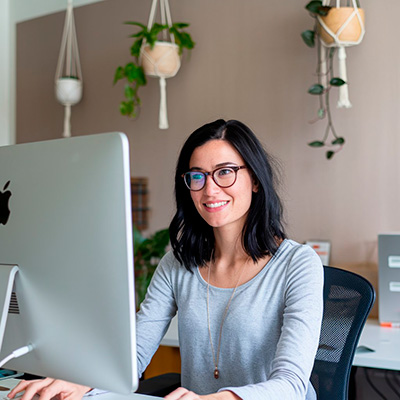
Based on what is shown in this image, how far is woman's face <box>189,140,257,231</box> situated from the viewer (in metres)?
1.49

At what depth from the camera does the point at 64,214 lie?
92 centimetres

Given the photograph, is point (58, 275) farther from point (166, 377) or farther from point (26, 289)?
point (166, 377)

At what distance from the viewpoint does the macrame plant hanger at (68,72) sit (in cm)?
358

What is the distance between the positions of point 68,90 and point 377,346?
240 cm

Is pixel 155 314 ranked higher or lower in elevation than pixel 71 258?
lower

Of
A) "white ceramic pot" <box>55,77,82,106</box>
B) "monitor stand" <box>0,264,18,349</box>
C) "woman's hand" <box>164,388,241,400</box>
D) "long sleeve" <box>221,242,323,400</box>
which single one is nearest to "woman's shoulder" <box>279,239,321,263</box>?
"long sleeve" <box>221,242,323,400</box>

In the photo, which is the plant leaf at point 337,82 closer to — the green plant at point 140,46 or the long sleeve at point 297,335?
the green plant at point 140,46

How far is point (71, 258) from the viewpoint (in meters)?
0.92

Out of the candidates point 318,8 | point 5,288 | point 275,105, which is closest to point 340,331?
point 5,288

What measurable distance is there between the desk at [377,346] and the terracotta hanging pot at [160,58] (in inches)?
52.9

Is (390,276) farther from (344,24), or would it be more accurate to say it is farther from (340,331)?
(344,24)

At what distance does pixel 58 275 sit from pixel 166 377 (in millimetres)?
930

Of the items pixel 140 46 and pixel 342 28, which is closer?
pixel 342 28

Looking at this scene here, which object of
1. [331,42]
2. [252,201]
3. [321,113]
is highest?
[331,42]
